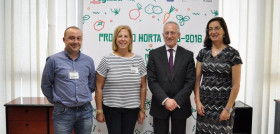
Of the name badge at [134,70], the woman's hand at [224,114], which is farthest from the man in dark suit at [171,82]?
the woman's hand at [224,114]

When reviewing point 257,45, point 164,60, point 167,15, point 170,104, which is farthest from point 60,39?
point 257,45

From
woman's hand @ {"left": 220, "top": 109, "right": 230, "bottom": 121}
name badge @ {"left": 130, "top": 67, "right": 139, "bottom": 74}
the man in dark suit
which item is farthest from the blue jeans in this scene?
woman's hand @ {"left": 220, "top": 109, "right": 230, "bottom": 121}

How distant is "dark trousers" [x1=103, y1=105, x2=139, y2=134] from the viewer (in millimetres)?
2188

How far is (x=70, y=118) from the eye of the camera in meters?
1.97

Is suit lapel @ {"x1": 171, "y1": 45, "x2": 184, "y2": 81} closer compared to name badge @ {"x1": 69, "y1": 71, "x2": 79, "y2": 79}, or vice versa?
name badge @ {"x1": 69, "y1": 71, "x2": 79, "y2": 79}

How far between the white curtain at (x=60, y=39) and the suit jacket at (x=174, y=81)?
1280 mm

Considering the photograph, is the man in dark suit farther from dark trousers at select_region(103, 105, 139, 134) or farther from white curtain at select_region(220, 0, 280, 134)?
white curtain at select_region(220, 0, 280, 134)

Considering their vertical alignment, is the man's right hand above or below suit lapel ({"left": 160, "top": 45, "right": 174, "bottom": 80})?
below

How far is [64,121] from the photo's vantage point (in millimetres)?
1965

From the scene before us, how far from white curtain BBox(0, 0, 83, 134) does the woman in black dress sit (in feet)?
6.10

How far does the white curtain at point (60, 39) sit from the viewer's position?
A: 3088 millimetres

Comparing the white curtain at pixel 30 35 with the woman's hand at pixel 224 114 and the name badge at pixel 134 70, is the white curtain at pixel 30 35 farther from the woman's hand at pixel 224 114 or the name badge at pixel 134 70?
the woman's hand at pixel 224 114

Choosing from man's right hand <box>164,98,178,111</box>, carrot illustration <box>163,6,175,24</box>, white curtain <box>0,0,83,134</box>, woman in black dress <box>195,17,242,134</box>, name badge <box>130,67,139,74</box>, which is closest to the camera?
woman in black dress <box>195,17,242,134</box>

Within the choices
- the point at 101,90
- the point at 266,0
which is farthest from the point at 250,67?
the point at 101,90
